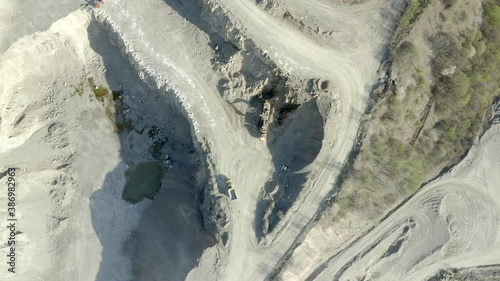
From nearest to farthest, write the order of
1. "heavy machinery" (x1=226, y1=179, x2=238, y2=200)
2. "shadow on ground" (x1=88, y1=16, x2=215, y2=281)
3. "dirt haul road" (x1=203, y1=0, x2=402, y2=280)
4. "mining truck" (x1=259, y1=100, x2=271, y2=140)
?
"dirt haul road" (x1=203, y1=0, x2=402, y2=280) → "heavy machinery" (x1=226, y1=179, x2=238, y2=200) → "mining truck" (x1=259, y1=100, x2=271, y2=140) → "shadow on ground" (x1=88, y1=16, x2=215, y2=281)

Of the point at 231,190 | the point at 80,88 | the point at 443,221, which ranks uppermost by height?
the point at 80,88

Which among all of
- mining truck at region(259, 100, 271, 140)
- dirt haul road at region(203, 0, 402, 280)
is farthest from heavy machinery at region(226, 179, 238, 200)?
mining truck at region(259, 100, 271, 140)

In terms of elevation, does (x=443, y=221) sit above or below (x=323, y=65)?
below

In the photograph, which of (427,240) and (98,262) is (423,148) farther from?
(98,262)

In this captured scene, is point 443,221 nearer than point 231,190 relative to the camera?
No

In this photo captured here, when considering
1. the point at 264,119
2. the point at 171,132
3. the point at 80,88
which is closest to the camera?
the point at 264,119

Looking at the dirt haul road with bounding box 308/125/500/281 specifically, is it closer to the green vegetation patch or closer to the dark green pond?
the green vegetation patch

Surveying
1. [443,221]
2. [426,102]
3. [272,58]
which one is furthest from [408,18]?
[443,221]

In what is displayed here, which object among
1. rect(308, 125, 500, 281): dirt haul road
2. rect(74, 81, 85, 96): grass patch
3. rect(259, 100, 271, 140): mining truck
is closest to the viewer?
rect(259, 100, 271, 140): mining truck

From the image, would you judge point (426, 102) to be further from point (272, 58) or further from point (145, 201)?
point (145, 201)
